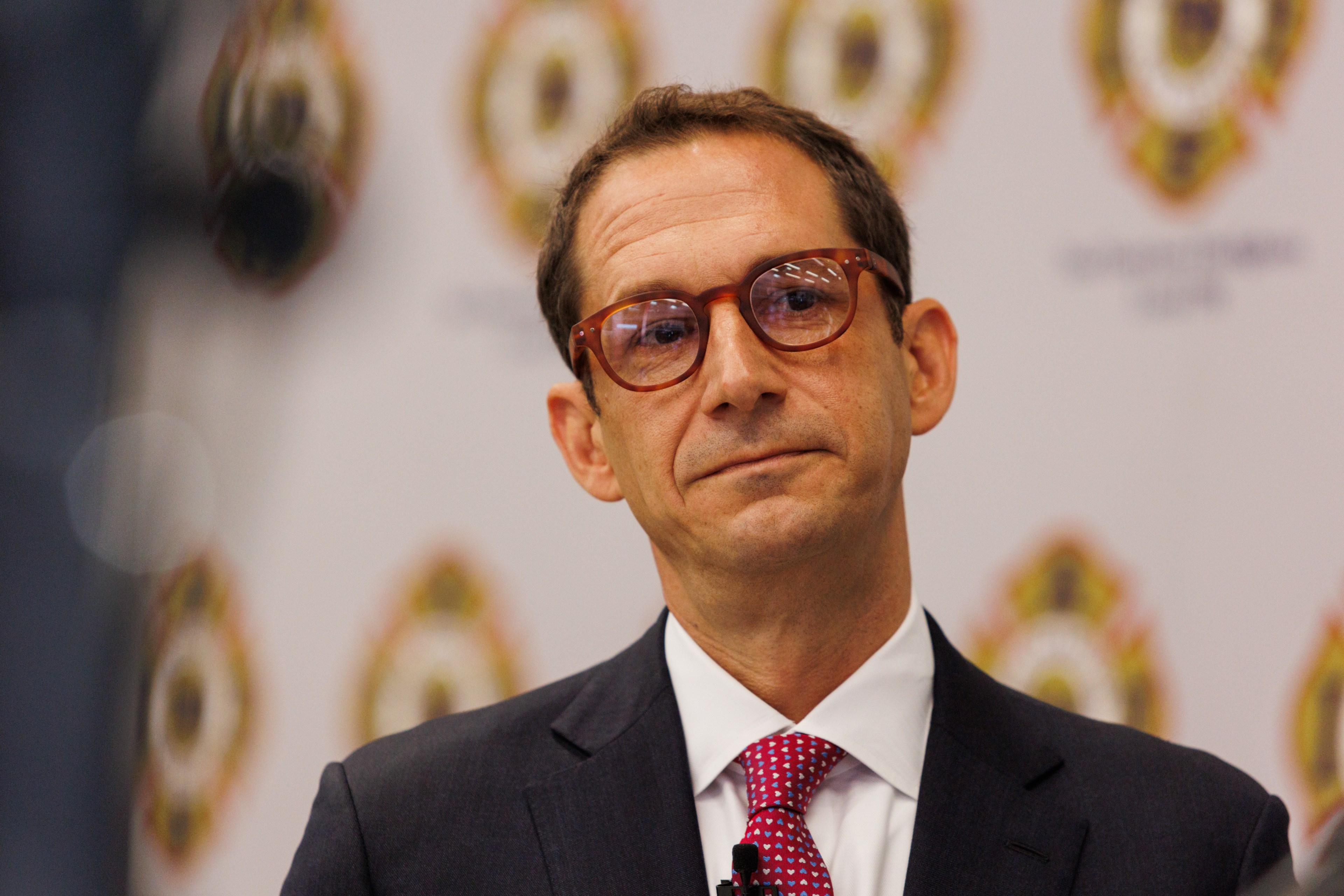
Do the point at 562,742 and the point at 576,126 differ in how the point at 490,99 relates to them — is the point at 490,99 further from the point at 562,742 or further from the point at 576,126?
the point at 562,742

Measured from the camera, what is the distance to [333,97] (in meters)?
3.55

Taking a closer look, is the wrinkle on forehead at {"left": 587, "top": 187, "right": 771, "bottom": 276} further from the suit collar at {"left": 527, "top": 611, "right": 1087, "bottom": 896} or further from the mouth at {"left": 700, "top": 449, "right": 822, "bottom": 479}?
the suit collar at {"left": 527, "top": 611, "right": 1087, "bottom": 896}

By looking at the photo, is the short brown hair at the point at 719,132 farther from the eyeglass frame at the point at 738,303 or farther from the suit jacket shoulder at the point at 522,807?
the suit jacket shoulder at the point at 522,807

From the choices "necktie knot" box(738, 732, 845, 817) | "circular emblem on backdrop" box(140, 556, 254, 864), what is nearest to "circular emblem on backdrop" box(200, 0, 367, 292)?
"circular emblem on backdrop" box(140, 556, 254, 864)

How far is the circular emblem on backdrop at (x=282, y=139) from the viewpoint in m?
3.55

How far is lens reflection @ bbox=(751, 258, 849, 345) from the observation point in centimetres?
181

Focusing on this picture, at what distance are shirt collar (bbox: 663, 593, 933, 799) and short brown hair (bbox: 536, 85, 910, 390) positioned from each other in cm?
48

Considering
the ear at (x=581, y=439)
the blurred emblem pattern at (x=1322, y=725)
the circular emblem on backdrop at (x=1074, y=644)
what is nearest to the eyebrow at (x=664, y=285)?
the ear at (x=581, y=439)

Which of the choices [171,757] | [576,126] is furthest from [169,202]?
[171,757]

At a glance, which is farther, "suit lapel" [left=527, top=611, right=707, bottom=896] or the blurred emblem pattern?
the blurred emblem pattern

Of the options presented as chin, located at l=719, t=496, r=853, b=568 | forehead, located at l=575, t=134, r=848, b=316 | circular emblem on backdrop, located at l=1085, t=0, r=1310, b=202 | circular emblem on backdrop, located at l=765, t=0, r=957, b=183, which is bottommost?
chin, located at l=719, t=496, r=853, b=568

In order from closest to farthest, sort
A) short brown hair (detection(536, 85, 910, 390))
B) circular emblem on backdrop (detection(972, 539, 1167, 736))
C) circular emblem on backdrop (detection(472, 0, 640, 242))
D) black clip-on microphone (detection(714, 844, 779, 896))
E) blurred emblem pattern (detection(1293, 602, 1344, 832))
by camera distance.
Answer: black clip-on microphone (detection(714, 844, 779, 896)) → short brown hair (detection(536, 85, 910, 390)) → blurred emblem pattern (detection(1293, 602, 1344, 832)) → circular emblem on backdrop (detection(972, 539, 1167, 736)) → circular emblem on backdrop (detection(472, 0, 640, 242))

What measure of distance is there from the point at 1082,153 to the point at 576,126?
1281 mm

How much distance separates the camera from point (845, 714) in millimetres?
1869
